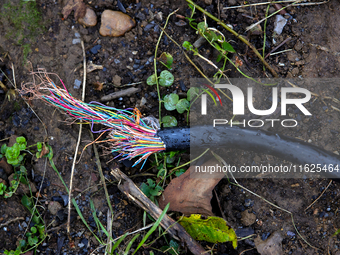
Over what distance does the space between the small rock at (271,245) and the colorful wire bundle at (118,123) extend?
98 cm

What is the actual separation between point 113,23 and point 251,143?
1323mm

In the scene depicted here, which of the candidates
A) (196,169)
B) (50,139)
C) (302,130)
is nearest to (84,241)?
(50,139)

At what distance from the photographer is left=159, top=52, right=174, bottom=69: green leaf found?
2.02 metres

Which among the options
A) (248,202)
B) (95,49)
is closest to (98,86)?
(95,49)

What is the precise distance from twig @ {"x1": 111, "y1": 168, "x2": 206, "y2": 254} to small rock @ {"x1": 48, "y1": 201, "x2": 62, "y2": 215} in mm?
492

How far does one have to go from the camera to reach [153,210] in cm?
188

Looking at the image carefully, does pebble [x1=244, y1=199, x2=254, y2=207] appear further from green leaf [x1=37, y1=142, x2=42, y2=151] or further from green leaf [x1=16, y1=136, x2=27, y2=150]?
green leaf [x1=16, y1=136, x2=27, y2=150]

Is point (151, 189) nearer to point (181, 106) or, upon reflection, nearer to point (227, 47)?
point (181, 106)

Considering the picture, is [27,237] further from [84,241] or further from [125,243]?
[125,243]

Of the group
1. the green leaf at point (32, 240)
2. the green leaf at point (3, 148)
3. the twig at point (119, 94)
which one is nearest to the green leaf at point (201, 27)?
the twig at point (119, 94)

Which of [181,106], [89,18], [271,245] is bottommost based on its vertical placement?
[271,245]

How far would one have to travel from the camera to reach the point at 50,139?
205 centimetres

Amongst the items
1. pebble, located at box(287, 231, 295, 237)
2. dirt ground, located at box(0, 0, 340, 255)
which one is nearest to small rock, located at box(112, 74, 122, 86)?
dirt ground, located at box(0, 0, 340, 255)

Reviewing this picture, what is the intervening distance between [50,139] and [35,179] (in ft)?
1.02
